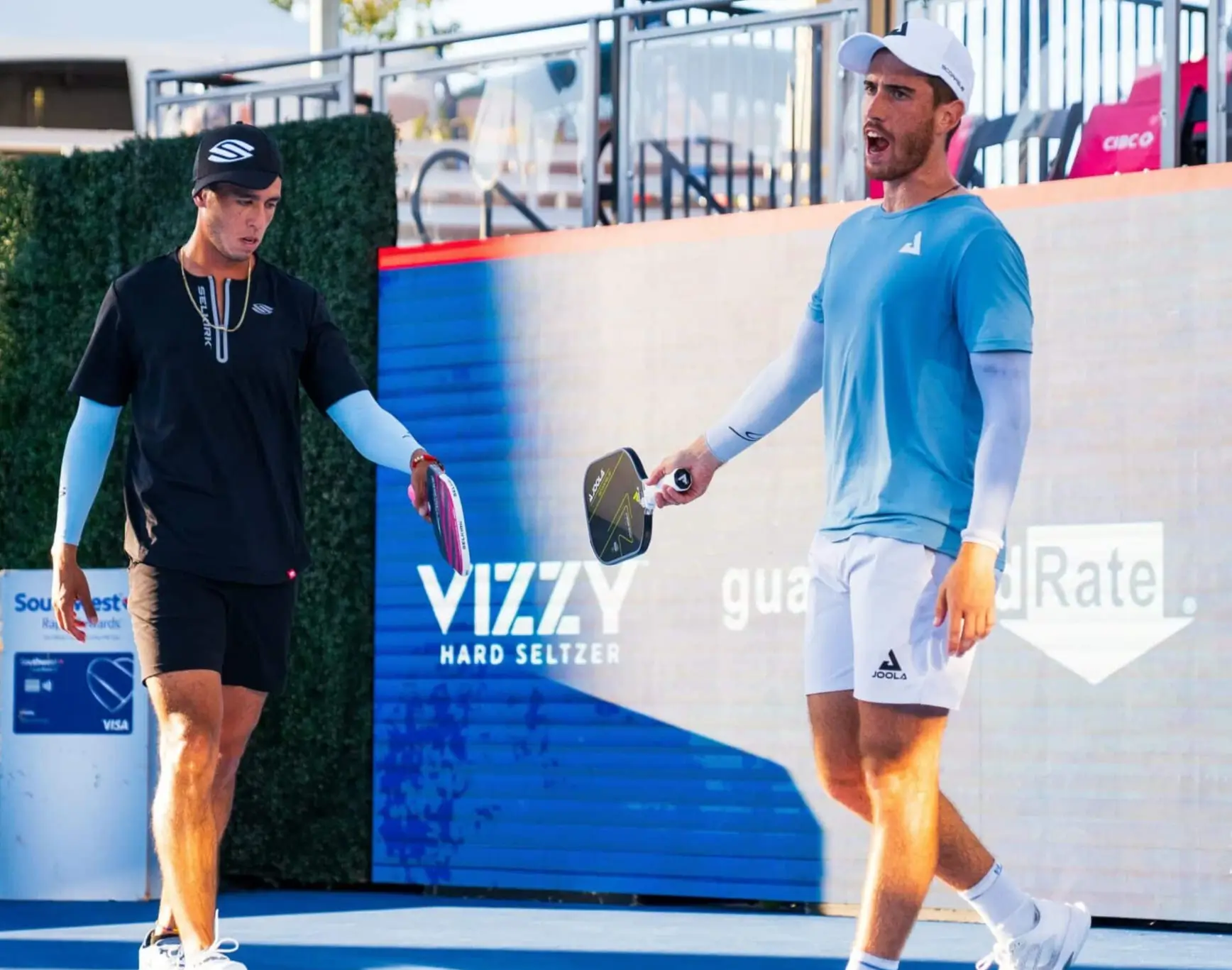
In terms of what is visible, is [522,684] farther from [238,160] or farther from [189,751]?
[238,160]

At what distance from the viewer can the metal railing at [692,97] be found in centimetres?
825

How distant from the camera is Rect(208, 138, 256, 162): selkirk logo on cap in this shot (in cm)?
560

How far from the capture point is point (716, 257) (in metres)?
8.80

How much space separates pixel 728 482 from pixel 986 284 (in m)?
4.24

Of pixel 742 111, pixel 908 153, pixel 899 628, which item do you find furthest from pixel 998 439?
pixel 742 111

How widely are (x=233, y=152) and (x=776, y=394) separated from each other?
1.54m

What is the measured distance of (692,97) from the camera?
9109mm

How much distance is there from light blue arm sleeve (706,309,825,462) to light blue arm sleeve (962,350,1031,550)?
66cm

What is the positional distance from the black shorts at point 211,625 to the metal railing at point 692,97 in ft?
12.4

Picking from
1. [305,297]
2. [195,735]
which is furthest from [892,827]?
[305,297]

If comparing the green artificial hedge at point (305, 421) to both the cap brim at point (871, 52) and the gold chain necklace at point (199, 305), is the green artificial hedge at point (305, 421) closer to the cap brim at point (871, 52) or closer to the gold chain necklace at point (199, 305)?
the gold chain necklace at point (199, 305)

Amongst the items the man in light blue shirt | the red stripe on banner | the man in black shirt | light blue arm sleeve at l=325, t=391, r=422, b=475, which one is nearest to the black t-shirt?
the man in black shirt

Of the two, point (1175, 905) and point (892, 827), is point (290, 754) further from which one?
point (892, 827)

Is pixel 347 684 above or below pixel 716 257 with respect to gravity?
below
